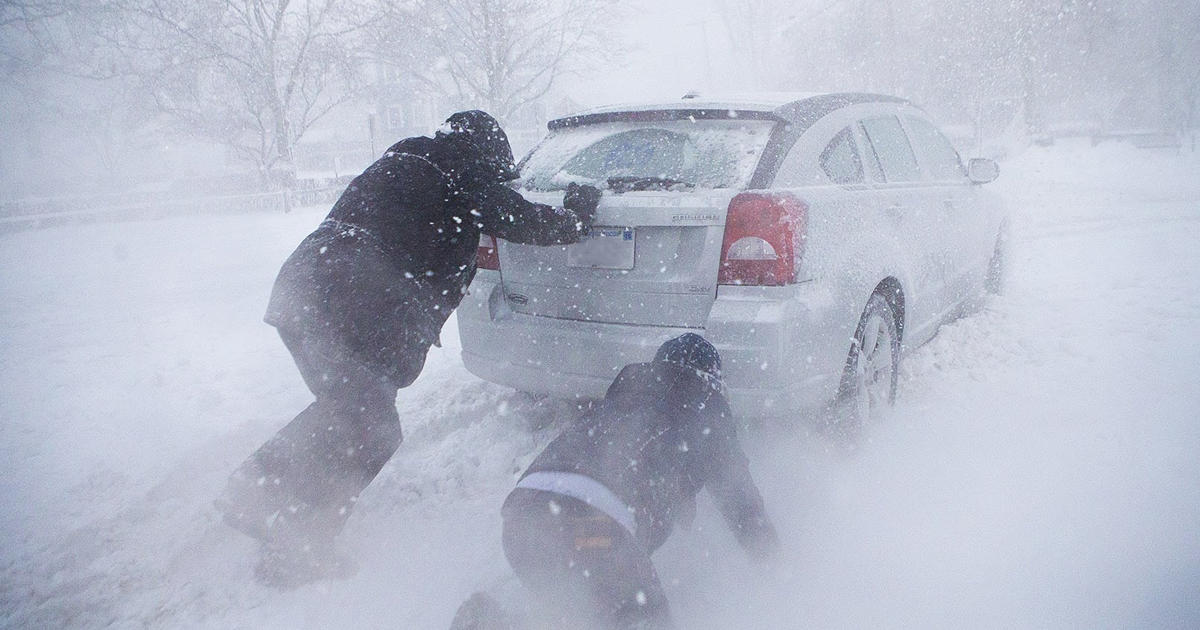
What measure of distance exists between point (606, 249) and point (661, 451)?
108cm

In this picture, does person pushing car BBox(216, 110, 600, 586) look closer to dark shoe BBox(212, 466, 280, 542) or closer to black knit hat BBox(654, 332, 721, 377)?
dark shoe BBox(212, 466, 280, 542)

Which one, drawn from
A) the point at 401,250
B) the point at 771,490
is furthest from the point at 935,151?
the point at 401,250

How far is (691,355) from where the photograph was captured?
229 cm

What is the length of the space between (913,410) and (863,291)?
1.08 meters

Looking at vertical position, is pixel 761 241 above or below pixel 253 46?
below

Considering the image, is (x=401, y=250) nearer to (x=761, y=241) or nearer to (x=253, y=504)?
(x=253, y=504)

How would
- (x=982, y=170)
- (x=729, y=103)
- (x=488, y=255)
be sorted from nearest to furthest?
(x=729, y=103) < (x=488, y=255) < (x=982, y=170)

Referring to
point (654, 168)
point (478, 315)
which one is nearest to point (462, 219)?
point (478, 315)

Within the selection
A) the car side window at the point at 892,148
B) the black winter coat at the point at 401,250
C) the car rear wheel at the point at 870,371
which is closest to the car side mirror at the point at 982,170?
the car side window at the point at 892,148

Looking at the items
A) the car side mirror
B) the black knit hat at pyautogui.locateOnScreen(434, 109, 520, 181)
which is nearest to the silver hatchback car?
the black knit hat at pyautogui.locateOnScreen(434, 109, 520, 181)

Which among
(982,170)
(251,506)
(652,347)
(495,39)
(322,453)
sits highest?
(495,39)

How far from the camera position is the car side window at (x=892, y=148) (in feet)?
11.6

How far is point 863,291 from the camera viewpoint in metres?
3.05

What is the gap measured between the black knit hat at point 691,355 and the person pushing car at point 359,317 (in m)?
0.73
